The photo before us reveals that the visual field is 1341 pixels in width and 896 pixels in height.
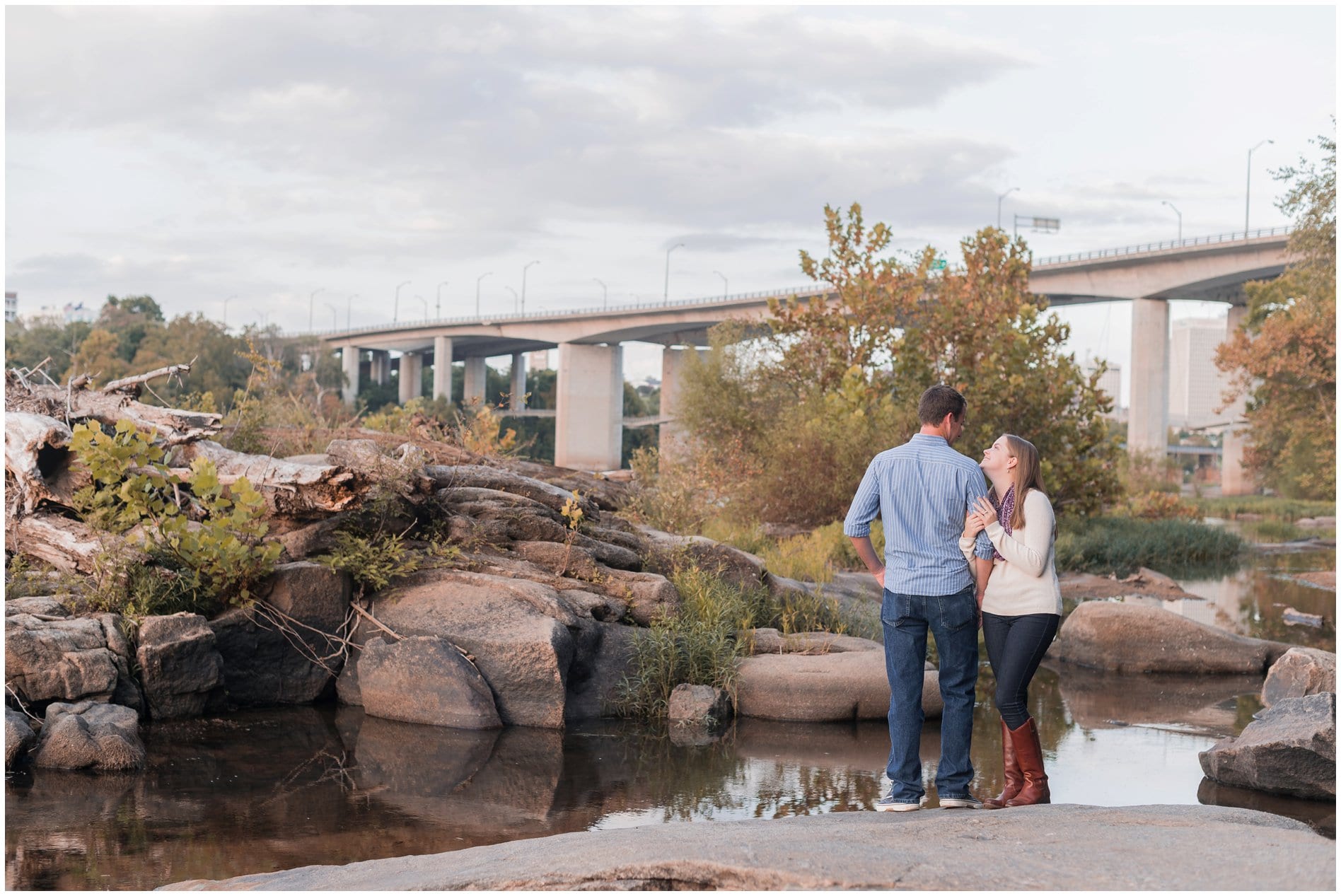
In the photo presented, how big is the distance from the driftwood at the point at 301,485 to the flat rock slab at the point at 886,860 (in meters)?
5.10

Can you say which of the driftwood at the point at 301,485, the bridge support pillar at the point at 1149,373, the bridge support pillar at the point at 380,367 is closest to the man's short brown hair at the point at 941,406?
the driftwood at the point at 301,485

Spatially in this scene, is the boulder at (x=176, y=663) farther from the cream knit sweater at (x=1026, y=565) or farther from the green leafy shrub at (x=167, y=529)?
the cream knit sweater at (x=1026, y=565)

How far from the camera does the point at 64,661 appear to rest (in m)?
7.84

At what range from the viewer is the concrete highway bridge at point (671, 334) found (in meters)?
48.6

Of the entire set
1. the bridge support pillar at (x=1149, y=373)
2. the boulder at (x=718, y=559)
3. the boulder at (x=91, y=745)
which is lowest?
the boulder at (x=91, y=745)

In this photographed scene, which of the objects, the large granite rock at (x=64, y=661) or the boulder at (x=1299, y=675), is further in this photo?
the boulder at (x=1299, y=675)

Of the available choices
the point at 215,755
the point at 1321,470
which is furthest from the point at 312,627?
the point at 1321,470

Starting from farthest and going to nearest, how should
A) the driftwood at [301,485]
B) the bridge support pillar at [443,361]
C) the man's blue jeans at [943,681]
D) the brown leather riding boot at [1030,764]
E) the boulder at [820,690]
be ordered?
the bridge support pillar at [443,361]
the driftwood at [301,485]
the boulder at [820,690]
the brown leather riding boot at [1030,764]
the man's blue jeans at [943,681]

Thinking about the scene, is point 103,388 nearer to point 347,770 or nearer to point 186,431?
point 186,431

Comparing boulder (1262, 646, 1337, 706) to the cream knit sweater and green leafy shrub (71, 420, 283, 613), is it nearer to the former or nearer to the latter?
the cream knit sweater

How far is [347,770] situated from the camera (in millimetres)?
7199

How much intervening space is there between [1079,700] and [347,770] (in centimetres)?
655

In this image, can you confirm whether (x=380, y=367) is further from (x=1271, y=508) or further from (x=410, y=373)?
(x=1271, y=508)

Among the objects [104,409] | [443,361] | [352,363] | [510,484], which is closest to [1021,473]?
[510,484]
